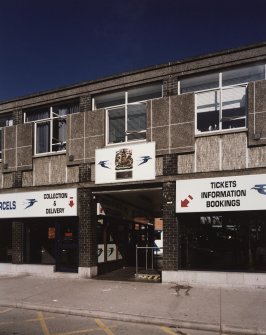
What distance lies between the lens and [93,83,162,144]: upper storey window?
1328 cm

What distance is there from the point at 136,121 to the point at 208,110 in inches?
104

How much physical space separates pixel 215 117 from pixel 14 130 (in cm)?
837

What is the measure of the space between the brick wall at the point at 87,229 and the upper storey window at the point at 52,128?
229 centimetres

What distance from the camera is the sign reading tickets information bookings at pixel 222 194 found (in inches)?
426

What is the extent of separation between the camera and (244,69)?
39.3 ft

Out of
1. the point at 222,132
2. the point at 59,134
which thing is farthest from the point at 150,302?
the point at 59,134

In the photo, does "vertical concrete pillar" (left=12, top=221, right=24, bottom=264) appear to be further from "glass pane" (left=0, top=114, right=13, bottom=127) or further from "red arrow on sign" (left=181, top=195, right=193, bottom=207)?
"red arrow on sign" (left=181, top=195, right=193, bottom=207)

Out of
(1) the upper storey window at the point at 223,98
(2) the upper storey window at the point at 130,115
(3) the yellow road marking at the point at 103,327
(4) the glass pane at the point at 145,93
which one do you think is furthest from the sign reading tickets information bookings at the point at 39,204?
(3) the yellow road marking at the point at 103,327

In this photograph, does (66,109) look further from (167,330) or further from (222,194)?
(167,330)

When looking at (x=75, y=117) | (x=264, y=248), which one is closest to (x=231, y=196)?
(x=264, y=248)

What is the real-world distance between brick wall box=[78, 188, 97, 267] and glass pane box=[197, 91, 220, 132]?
185 inches

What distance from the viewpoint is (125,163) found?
12844mm

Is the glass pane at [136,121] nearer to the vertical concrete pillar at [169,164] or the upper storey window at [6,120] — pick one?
the vertical concrete pillar at [169,164]

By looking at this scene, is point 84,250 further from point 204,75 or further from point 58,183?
point 204,75
